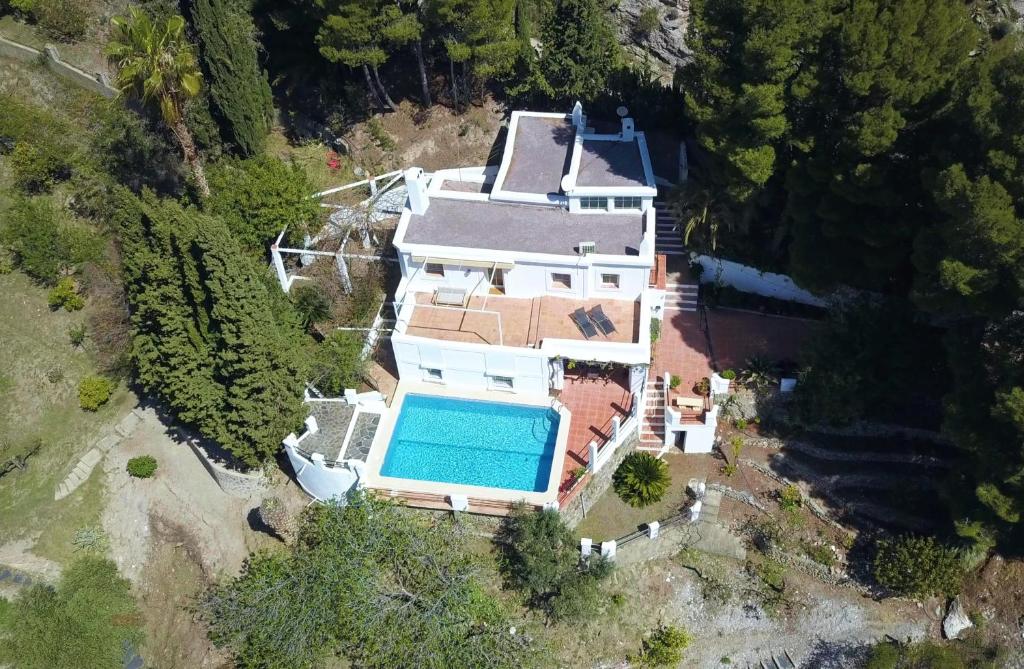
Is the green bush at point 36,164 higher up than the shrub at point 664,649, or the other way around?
the green bush at point 36,164

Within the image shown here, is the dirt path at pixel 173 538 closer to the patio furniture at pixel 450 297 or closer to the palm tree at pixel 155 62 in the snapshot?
the patio furniture at pixel 450 297

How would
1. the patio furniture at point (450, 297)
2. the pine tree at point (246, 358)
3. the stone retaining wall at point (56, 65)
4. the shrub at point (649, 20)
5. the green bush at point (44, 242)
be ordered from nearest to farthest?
the pine tree at point (246, 358)
the patio furniture at point (450, 297)
the green bush at point (44, 242)
the shrub at point (649, 20)
the stone retaining wall at point (56, 65)

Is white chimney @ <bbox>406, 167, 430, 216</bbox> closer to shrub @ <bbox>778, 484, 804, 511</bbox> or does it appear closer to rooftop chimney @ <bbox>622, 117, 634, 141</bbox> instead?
rooftop chimney @ <bbox>622, 117, 634, 141</bbox>

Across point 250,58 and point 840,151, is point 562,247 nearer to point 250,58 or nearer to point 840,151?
point 840,151

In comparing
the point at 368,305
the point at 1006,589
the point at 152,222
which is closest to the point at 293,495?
the point at 368,305

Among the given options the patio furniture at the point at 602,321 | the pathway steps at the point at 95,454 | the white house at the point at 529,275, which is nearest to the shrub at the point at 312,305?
the white house at the point at 529,275

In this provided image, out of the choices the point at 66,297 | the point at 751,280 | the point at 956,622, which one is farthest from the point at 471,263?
the point at 66,297
